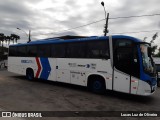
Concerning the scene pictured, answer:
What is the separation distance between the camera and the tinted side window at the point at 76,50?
1070 cm

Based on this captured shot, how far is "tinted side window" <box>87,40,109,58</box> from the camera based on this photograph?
9618mm

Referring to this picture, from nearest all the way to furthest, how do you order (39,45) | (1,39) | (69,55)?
(69,55)
(39,45)
(1,39)

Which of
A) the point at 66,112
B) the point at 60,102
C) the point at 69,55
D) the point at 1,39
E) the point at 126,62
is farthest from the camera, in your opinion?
the point at 1,39

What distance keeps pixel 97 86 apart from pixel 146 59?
3.06 m

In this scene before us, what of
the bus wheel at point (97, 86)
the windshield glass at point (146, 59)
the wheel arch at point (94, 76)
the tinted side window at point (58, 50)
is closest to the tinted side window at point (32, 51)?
the tinted side window at point (58, 50)

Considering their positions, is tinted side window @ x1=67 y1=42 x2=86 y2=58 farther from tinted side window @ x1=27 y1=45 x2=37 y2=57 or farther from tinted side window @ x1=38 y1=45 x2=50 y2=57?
tinted side window @ x1=27 y1=45 x2=37 y2=57

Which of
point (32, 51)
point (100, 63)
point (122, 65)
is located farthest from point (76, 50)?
point (32, 51)

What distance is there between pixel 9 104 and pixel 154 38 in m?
53.9

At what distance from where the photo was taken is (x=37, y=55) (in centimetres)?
1388

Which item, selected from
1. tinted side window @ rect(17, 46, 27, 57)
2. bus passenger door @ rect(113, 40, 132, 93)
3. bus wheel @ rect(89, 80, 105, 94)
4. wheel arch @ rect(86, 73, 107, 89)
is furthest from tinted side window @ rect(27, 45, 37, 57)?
bus passenger door @ rect(113, 40, 132, 93)

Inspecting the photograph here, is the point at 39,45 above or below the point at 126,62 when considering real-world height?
above

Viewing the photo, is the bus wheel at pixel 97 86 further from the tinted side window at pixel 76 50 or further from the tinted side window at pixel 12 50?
the tinted side window at pixel 12 50

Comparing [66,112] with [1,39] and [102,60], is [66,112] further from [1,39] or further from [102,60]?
[1,39]

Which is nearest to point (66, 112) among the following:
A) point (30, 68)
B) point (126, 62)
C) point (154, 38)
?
point (126, 62)
